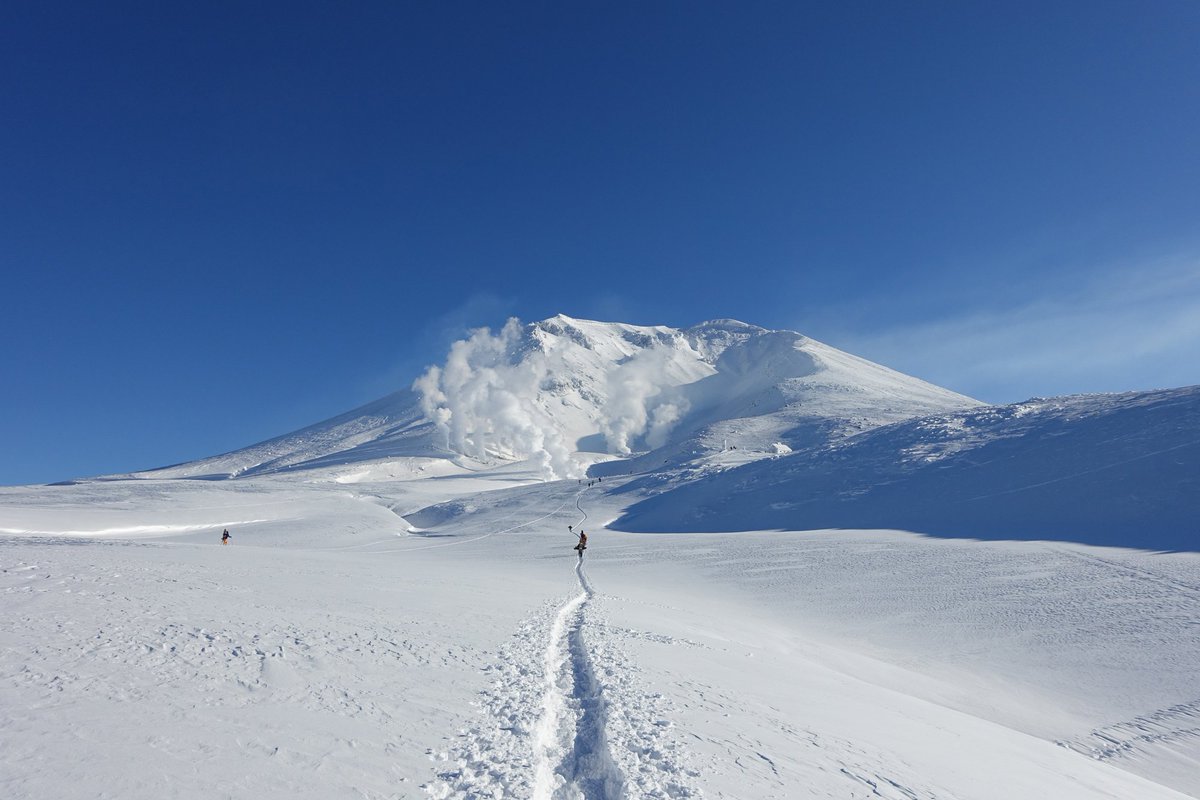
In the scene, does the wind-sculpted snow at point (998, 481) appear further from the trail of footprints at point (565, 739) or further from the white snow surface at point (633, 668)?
the trail of footprints at point (565, 739)

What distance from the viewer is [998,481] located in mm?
60312

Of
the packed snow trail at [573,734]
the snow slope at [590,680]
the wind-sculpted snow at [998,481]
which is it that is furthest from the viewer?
the wind-sculpted snow at [998,481]

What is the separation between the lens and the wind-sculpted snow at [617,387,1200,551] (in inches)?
1827

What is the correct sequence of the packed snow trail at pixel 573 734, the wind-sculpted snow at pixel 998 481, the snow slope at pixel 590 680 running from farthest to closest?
1. the wind-sculpted snow at pixel 998 481
2. the packed snow trail at pixel 573 734
3. the snow slope at pixel 590 680

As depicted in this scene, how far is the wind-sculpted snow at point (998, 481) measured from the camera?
46.4 m

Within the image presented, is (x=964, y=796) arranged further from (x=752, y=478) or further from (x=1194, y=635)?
(x=752, y=478)

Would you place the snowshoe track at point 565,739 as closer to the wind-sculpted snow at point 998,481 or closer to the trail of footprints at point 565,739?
the trail of footprints at point 565,739

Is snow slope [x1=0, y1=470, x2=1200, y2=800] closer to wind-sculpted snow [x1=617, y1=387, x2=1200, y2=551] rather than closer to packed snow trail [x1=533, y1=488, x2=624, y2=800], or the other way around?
packed snow trail [x1=533, y1=488, x2=624, y2=800]

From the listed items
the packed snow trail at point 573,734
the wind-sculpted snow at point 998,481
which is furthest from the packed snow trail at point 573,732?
the wind-sculpted snow at point 998,481

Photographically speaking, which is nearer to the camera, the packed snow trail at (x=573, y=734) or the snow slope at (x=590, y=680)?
the snow slope at (x=590, y=680)

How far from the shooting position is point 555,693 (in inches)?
451

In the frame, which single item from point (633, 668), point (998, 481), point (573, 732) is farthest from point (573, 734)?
point (998, 481)

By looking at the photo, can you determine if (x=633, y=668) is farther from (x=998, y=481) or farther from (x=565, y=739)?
(x=998, y=481)

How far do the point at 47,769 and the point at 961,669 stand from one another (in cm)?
2236
